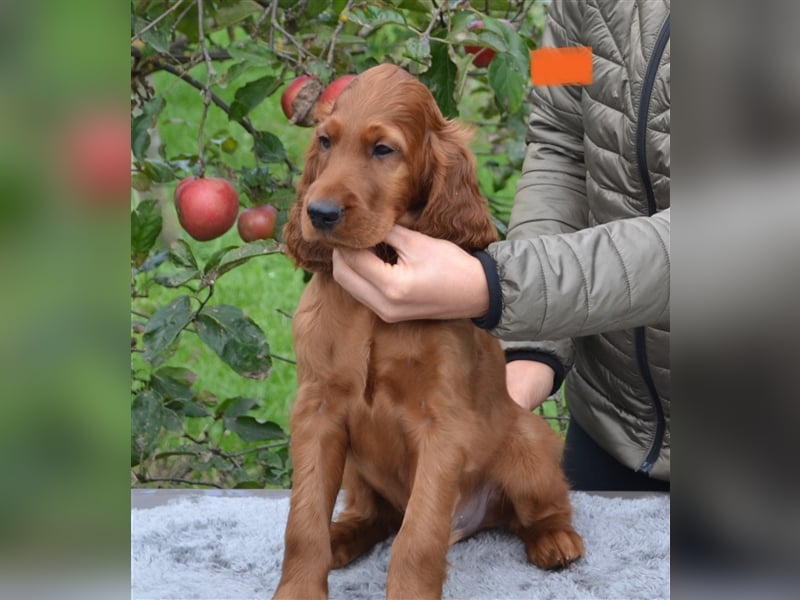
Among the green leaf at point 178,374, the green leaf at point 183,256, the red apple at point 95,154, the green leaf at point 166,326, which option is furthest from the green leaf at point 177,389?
the red apple at point 95,154

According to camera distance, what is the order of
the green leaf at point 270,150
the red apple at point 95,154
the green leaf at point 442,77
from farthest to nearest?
the green leaf at point 270,150, the green leaf at point 442,77, the red apple at point 95,154

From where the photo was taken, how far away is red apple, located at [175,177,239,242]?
6.81ft

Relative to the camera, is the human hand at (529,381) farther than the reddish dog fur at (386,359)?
Yes

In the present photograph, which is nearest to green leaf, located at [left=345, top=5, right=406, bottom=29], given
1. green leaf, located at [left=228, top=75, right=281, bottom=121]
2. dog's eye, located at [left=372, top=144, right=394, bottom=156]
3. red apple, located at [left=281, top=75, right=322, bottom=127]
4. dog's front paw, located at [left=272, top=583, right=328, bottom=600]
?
red apple, located at [left=281, top=75, right=322, bottom=127]

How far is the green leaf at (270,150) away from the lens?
2336 mm

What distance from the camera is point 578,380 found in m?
2.20

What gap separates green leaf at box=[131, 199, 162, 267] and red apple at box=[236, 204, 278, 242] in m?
0.19

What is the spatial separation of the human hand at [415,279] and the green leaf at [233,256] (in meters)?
0.81

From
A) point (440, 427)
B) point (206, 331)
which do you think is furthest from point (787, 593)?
point (206, 331)

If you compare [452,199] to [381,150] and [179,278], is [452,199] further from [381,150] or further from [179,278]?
[179,278]

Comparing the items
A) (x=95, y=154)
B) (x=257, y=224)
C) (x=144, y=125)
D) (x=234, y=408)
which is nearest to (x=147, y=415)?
(x=234, y=408)

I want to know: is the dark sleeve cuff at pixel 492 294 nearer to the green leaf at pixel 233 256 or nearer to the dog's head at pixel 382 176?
the dog's head at pixel 382 176

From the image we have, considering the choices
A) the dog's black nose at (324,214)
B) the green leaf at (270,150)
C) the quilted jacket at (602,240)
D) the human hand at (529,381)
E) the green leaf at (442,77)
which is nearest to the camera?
the dog's black nose at (324,214)

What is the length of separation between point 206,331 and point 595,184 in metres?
0.93
